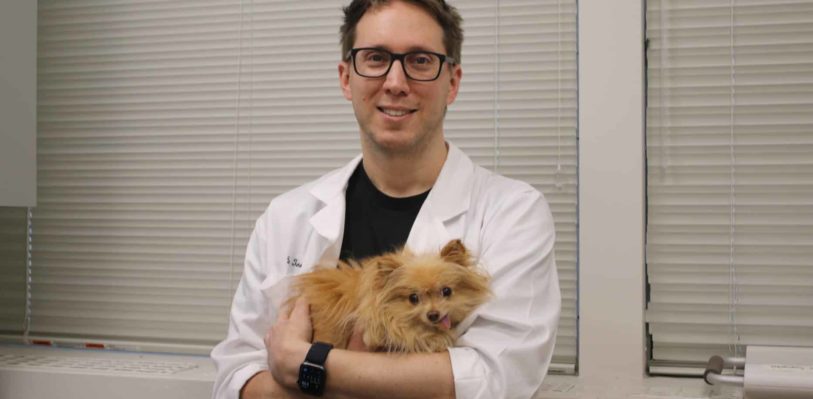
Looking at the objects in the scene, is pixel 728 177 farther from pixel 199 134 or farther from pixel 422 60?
pixel 199 134

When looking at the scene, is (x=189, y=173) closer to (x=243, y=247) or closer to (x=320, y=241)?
(x=243, y=247)

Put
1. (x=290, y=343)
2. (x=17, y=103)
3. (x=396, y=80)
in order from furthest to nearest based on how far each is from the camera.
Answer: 1. (x=17, y=103)
2. (x=396, y=80)
3. (x=290, y=343)

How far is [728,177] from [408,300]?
122 centimetres

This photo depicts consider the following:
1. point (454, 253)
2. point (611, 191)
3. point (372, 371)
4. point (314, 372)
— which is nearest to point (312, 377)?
point (314, 372)

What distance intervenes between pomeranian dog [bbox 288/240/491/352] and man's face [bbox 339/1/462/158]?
1.05 feet

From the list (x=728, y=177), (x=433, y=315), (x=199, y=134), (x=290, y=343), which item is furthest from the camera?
(x=199, y=134)

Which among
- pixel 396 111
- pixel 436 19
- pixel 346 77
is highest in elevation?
pixel 436 19

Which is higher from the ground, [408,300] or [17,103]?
[17,103]

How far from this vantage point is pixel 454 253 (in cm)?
143

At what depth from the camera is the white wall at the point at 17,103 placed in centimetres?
230

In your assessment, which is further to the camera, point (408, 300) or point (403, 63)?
point (403, 63)

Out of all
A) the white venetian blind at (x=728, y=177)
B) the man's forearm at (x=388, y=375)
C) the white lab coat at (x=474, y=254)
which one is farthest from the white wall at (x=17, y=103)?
the white venetian blind at (x=728, y=177)

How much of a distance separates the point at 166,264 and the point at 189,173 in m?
0.33

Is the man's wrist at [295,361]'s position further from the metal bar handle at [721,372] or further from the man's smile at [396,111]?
the metal bar handle at [721,372]
